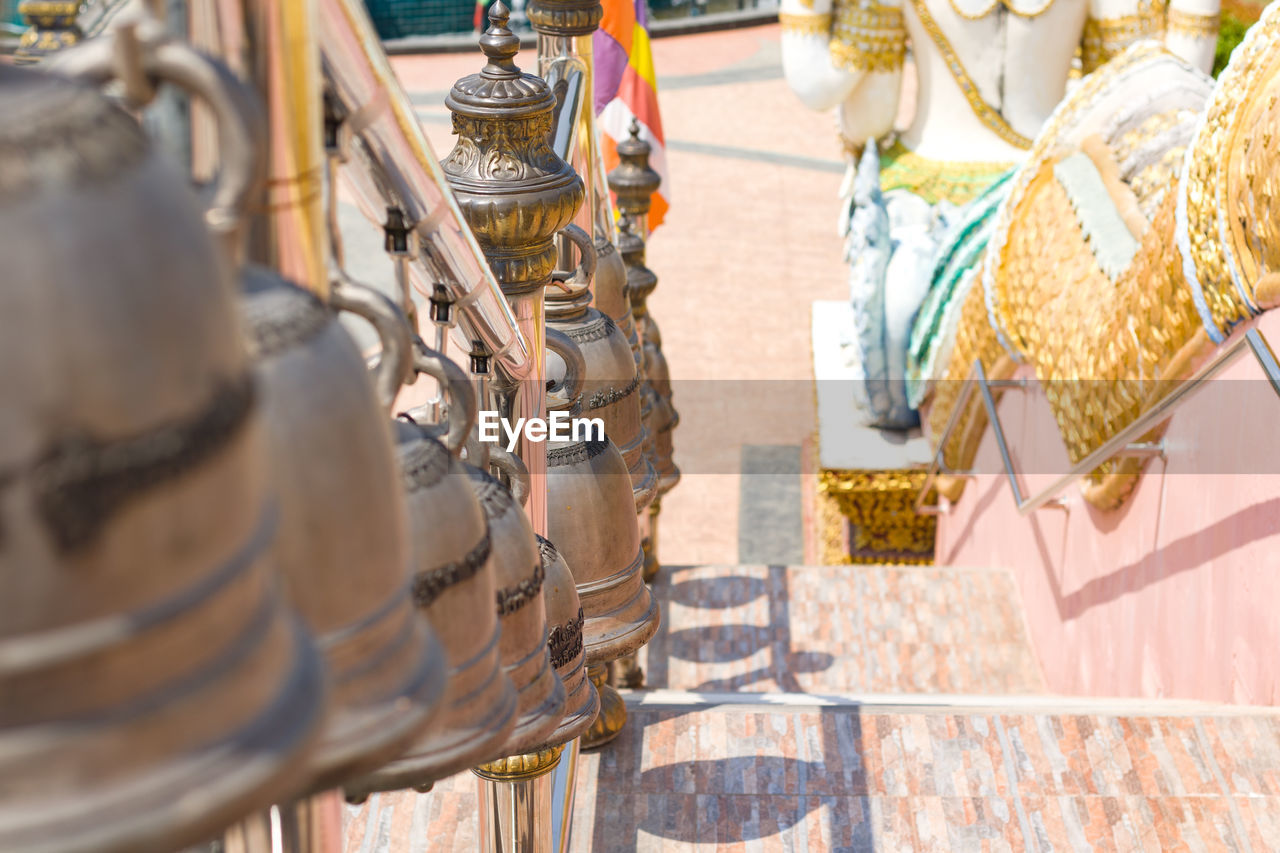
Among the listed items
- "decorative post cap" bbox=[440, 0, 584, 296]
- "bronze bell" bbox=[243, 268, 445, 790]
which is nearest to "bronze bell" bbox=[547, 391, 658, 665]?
"decorative post cap" bbox=[440, 0, 584, 296]

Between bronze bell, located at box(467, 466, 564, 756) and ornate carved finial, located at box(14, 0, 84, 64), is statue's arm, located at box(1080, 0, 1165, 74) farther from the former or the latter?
ornate carved finial, located at box(14, 0, 84, 64)

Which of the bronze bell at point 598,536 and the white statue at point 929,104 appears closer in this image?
the bronze bell at point 598,536

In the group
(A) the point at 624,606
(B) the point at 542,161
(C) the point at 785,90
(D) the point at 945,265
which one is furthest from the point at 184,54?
(C) the point at 785,90

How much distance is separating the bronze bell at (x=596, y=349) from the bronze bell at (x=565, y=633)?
54 centimetres

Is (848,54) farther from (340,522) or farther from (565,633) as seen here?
(340,522)

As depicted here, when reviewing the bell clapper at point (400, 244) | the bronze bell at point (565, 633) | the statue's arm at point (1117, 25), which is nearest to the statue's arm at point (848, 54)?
the statue's arm at point (1117, 25)

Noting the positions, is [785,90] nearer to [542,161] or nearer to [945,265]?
[945,265]

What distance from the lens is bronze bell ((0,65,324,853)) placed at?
→ 22.0 inches

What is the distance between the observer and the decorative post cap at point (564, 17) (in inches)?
117

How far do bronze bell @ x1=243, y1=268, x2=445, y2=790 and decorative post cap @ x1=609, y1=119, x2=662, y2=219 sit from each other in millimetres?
4848

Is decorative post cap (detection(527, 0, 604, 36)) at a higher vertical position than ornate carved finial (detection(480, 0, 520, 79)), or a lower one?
lower

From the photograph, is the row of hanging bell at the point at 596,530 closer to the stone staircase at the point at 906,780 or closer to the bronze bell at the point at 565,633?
the bronze bell at the point at 565,633

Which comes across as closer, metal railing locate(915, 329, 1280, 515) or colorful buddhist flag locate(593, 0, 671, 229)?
metal railing locate(915, 329, 1280, 515)

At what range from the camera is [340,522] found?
31.6 inches
